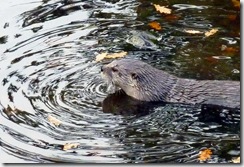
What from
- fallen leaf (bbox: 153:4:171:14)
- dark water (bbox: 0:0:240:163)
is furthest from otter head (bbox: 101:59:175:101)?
fallen leaf (bbox: 153:4:171:14)

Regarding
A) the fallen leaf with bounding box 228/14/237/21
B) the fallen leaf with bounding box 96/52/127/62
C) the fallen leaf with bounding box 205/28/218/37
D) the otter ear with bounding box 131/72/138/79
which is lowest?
the fallen leaf with bounding box 228/14/237/21

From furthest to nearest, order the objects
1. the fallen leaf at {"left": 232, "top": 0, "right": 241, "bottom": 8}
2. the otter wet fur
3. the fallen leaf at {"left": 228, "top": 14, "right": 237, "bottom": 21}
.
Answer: the fallen leaf at {"left": 232, "top": 0, "right": 241, "bottom": 8} < the fallen leaf at {"left": 228, "top": 14, "right": 237, "bottom": 21} < the otter wet fur

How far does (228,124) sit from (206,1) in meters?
3.41

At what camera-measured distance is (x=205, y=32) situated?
10125 mm

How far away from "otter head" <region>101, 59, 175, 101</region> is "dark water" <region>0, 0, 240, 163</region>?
196 mm

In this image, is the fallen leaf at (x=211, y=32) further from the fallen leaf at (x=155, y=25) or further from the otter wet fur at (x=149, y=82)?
the otter wet fur at (x=149, y=82)

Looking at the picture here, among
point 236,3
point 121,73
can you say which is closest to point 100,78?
point 121,73

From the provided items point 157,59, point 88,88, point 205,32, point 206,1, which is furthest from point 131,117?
point 206,1

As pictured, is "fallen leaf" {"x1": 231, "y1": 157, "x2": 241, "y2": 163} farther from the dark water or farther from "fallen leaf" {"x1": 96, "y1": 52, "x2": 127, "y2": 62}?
"fallen leaf" {"x1": 96, "y1": 52, "x2": 127, "y2": 62}

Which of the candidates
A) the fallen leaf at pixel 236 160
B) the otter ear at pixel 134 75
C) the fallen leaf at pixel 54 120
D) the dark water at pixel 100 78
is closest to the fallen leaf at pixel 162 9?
the dark water at pixel 100 78

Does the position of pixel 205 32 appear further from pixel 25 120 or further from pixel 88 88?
pixel 25 120

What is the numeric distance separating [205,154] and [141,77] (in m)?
1.86

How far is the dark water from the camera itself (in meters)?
7.58

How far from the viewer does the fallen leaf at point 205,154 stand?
24.1 feet
